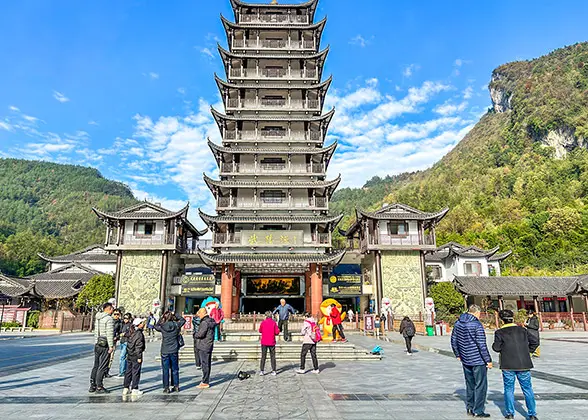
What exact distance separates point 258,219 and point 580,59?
5067 inches

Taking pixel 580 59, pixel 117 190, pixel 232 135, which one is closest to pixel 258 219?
pixel 232 135

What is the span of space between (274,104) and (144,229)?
44.5ft

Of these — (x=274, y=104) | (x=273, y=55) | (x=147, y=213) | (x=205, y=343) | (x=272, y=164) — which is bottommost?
(x=205, y=343)

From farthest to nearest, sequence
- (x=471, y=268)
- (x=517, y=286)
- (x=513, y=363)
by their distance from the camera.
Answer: (x=471, y=268) → (x=517, y=286) → (x=513, y=363)

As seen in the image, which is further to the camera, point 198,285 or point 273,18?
point 273,18

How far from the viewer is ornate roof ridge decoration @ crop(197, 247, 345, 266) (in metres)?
25.7

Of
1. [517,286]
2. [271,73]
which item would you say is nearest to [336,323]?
[271,73]

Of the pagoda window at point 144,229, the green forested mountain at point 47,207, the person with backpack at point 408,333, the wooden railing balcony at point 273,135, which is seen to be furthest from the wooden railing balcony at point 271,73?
the green forested mountain at point 47,207

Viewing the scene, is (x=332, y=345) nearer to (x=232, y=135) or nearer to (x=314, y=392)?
(x=314, y=392)

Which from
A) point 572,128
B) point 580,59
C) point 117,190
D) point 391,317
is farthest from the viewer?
point 117,190

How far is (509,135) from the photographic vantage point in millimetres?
103250

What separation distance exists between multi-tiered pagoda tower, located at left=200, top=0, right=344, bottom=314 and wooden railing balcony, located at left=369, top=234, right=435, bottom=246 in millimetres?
3201

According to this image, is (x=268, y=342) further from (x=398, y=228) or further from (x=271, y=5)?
(x=271, y=5)

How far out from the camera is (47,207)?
12625 cm
